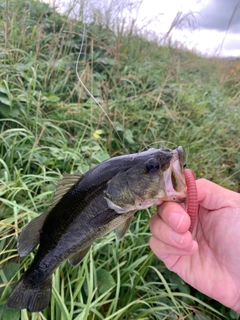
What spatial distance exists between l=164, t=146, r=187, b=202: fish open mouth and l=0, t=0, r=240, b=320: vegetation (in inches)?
9.0

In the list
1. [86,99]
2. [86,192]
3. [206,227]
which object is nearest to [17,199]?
[86,192]

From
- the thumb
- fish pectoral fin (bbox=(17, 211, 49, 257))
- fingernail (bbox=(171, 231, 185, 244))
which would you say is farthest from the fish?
the thumb

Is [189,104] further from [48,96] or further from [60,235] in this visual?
[60,235]

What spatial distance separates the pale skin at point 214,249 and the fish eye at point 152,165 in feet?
1.17

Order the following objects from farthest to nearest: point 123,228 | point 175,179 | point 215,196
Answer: point 215,196 → point 123,228 → point 175,179

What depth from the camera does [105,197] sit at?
1.08 metres

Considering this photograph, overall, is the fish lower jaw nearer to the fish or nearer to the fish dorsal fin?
the fish

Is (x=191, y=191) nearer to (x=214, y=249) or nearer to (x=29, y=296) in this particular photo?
(x=214, y=249)

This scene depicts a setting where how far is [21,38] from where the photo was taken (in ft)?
11.0

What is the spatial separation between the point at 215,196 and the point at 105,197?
27.5 inches

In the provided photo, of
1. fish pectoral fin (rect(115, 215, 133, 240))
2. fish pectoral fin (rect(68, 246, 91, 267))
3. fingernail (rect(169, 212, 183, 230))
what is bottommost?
fish pectoral fin (rect(68, 246, 91, 267))

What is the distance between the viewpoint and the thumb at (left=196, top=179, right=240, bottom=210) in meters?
1.46

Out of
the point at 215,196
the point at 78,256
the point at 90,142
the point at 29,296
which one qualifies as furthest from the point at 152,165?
the point at 90,142

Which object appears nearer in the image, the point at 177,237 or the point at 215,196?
the point at 177,237
